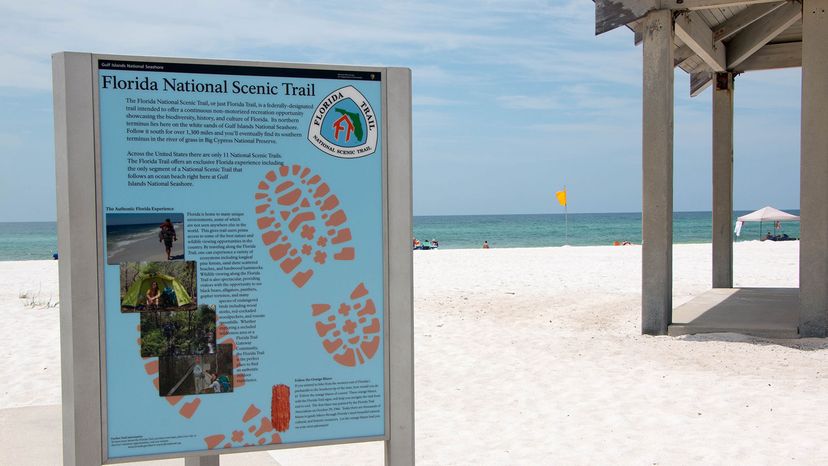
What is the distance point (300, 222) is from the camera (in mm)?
3082

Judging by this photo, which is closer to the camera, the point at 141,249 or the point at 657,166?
the point at 141,249

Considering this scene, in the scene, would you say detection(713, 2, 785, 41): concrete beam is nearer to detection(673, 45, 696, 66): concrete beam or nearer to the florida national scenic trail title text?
detection(673, 45, 696, 66): concrete beam

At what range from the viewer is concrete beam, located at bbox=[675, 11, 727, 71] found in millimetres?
9320

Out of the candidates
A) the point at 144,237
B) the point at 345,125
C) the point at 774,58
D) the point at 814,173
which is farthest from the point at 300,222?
the point at 774,58

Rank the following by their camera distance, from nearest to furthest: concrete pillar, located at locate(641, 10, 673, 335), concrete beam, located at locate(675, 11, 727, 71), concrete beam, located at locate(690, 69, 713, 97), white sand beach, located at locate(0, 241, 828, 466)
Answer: white sand beach, located at locate(0, 241, 828, 466), concrete pillar, located at locate(641, 10, 673, 335), concrete beam, located at locate(675, 11, 727, 71), concrete beam, located at locate(690, 69, 713, 97)

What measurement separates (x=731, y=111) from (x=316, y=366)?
11.6m

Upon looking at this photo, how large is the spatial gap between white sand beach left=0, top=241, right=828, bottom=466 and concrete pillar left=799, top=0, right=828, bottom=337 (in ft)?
1.54

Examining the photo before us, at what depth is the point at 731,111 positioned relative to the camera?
12938 millimetres

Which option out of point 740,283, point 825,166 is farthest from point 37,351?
point 740,283

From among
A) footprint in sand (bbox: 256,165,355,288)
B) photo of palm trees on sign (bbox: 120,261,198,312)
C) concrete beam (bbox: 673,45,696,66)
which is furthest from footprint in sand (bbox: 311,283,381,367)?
concrete beam (bbox: 673,45,696,66)

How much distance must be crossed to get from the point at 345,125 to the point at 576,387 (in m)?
4.35

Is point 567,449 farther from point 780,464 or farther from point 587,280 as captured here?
point 587,280

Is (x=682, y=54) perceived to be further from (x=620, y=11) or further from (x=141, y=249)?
(x=141, y=249)

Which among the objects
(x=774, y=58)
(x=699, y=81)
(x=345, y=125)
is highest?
(x=774, y=58)
